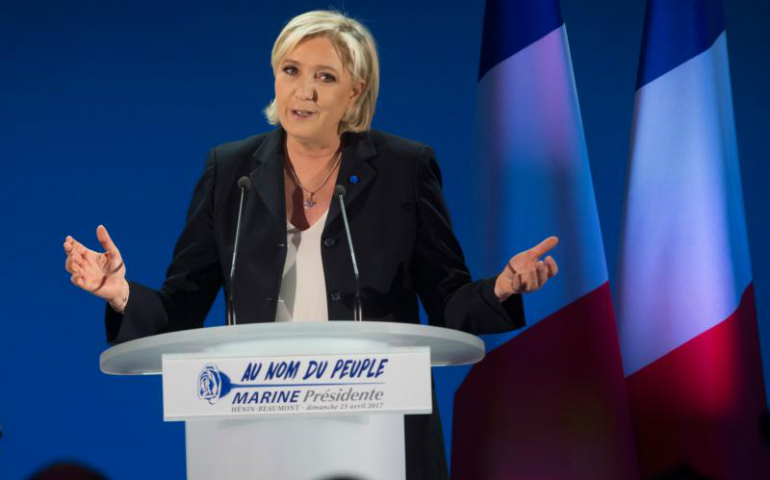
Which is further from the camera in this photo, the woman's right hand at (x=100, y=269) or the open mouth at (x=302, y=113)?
the open mouth at (x=302, y=113)

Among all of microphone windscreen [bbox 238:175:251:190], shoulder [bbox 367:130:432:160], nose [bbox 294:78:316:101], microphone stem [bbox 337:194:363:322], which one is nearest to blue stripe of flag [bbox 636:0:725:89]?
shoulder [bbox 367:130:432:160]

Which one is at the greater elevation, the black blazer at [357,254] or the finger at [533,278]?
the black blazer at [357,254]

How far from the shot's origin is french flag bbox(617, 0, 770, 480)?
2859 millimetres

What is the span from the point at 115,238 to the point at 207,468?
2.01 metres

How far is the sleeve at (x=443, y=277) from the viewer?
1.98 metres

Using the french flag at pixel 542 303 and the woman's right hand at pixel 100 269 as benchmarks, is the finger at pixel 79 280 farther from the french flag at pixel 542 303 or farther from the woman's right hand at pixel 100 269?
the french flag at pixel 542 303

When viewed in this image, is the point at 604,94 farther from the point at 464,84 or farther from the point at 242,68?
the point at 242,68

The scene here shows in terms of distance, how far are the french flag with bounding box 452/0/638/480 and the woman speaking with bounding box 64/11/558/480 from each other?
0.67 meters

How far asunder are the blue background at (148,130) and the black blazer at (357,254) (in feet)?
3.56

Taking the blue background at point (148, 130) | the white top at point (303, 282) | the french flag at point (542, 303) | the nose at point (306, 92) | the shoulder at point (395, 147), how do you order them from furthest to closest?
the blue background at point (148, 130) < the french flag at point (542, 303) < the shoulder at point (395, 147) < the nose at point (306, 92) < the white top at point (303, 282)

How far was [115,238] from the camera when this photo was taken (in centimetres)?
341

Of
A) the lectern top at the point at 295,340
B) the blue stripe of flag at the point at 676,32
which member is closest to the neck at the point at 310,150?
the lectern top at the point at 295,340

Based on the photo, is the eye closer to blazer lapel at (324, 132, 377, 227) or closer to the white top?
blazer lapel at (324, 132, 377, 227)

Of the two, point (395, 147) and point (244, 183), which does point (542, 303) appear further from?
point (244, 183)
